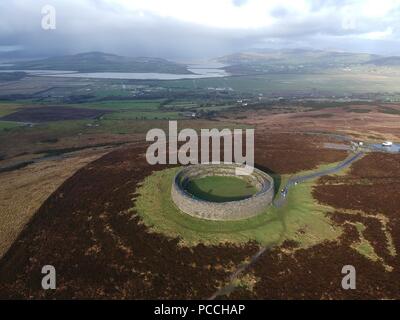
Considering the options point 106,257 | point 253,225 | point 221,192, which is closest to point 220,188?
point 221,192

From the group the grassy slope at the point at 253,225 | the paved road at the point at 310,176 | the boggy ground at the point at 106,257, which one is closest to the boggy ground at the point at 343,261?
the grassy slope at the point at 253,225

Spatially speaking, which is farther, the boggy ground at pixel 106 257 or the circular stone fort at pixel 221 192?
the circular stone fort at pixel 221 192

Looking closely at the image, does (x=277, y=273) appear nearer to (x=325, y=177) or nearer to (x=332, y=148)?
(x=325, y=177)

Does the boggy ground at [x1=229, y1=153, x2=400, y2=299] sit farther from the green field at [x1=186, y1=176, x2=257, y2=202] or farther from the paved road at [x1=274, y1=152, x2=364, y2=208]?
the green field at [x1=186, y1=176, x2=257, y2=202]

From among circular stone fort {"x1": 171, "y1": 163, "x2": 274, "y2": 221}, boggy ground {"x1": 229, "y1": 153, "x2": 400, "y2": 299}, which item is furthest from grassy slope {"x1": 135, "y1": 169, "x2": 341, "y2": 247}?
boggy ground {"x1": 229, "y1": 153, "x2": 400, "y2": 299}

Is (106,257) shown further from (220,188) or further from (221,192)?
(220,188)

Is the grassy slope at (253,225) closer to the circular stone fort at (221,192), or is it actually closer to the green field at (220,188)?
the circular stone fort at (221,192)
